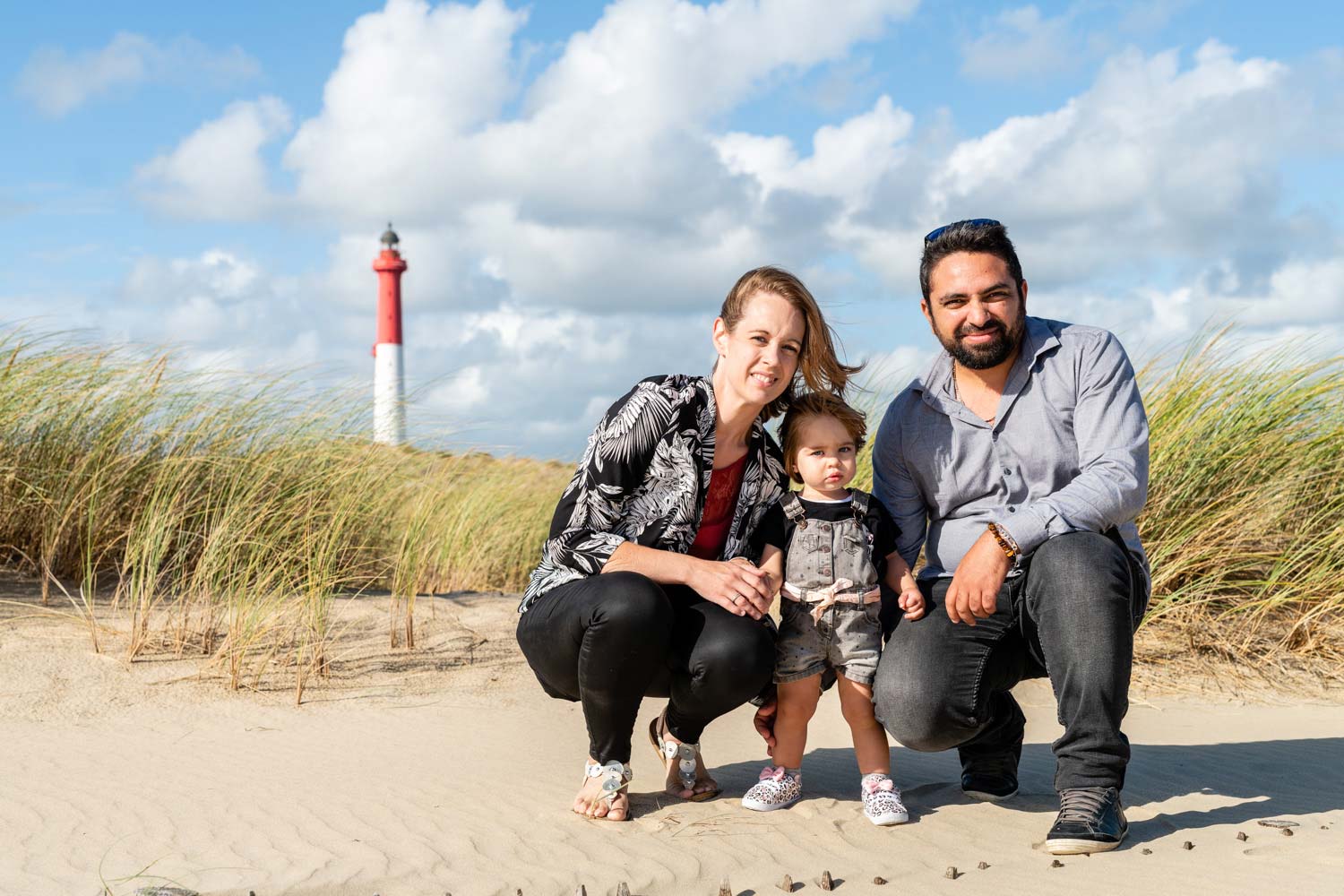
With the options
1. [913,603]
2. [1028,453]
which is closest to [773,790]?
[913,603]

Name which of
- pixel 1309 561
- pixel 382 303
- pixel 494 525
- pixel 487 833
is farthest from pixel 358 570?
pixel 382 303

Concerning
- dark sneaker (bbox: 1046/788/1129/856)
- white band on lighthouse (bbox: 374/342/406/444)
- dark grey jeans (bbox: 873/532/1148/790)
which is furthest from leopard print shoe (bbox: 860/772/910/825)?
white band on lighthouse (bbox: 374/342/406/444)

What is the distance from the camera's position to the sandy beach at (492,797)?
3074 mm

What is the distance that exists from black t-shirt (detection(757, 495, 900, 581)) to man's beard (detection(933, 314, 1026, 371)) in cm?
54

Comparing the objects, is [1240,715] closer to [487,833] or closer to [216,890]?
[487,833]

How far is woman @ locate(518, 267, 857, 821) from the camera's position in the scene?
3.38 m

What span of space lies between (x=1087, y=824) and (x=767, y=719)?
3.35ft

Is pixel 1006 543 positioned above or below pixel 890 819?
above

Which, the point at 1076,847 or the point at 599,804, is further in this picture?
the point at 599,804

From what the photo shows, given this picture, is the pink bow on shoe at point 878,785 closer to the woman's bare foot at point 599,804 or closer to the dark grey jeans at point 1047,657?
the dark grey jeans at point 1047,657

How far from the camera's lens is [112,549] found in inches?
269

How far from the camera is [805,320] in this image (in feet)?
11.8

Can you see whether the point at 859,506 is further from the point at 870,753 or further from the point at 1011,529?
the point at 870,753

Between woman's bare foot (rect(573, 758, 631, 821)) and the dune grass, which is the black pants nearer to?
woman's bare foot (rect(573, 758, 631, 821))
